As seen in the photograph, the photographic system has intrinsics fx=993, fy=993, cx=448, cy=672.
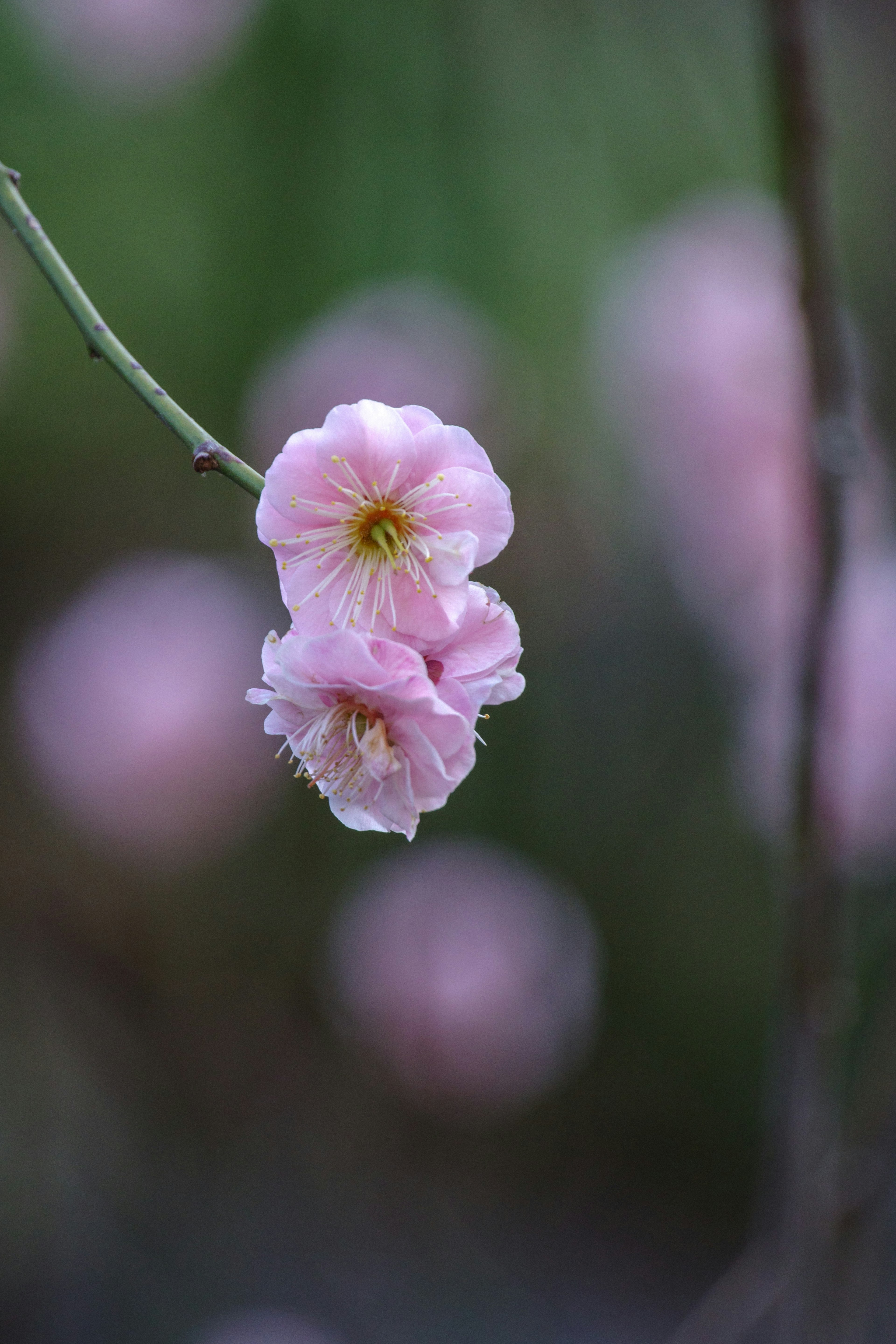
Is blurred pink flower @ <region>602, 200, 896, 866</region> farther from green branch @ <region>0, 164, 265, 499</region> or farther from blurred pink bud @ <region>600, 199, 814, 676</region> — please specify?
green branch @ <region>0, 164, 265, 499</region>

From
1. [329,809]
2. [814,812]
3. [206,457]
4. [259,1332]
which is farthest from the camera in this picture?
[329,809]

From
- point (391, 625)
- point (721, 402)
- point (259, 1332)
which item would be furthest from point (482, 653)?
point (259, 1332)

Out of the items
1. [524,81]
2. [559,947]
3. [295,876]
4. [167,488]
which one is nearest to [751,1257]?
[559,947]

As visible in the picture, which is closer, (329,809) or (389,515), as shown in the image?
(389,515)

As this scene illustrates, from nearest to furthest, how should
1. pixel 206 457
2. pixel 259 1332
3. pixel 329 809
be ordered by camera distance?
pixel 206 457 < pixel 259 1332 < pixel 329 809

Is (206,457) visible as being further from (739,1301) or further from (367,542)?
(739,1301)

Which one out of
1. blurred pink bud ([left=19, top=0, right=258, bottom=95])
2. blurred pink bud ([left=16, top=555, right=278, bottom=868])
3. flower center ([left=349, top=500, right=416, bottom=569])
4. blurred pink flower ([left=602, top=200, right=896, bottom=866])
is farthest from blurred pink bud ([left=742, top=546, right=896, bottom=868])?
blurred pink bud ([left=19, top=0, right=258, bottom=95])

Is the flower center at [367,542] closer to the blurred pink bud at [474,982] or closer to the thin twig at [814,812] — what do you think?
the thin twig at [814,812]
